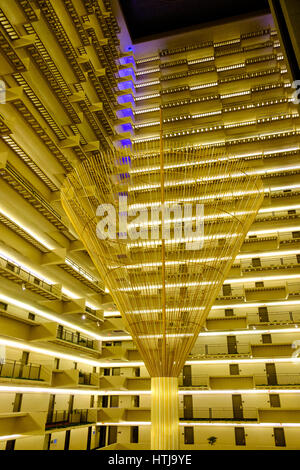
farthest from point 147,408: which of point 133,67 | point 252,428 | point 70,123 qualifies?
point 133,67

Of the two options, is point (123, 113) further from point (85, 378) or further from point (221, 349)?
point (85, 378)

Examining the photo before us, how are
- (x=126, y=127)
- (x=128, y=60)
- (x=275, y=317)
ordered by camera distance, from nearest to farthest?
(x=275, y=317) → (x=126, y=127) → (x=128, y=60)

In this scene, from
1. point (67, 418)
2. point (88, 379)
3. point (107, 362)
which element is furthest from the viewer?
point (107, 362)

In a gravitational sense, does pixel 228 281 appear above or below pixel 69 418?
above

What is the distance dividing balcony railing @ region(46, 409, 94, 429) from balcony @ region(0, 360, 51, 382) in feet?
6.24

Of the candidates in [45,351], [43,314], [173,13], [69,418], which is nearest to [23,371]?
[45,351]

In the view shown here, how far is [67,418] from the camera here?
16.0 m

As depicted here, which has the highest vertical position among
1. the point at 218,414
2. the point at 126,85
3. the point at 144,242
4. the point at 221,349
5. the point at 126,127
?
the point at 126,85

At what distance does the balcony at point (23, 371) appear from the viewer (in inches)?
454

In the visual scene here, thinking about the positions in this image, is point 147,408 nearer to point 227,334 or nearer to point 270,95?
point 227,334

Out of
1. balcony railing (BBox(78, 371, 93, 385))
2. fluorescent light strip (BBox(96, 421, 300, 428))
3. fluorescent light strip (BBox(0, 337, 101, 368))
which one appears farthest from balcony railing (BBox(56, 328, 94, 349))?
fluorescent light strip (BBox(96, 421, 300, 428))

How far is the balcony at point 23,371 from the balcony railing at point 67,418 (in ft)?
6.24

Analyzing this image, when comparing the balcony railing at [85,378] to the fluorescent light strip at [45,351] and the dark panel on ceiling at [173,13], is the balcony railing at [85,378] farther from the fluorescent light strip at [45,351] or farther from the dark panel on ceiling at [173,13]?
the dark panel on ceiling at [173,13]

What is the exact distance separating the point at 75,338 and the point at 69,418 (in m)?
3.44
